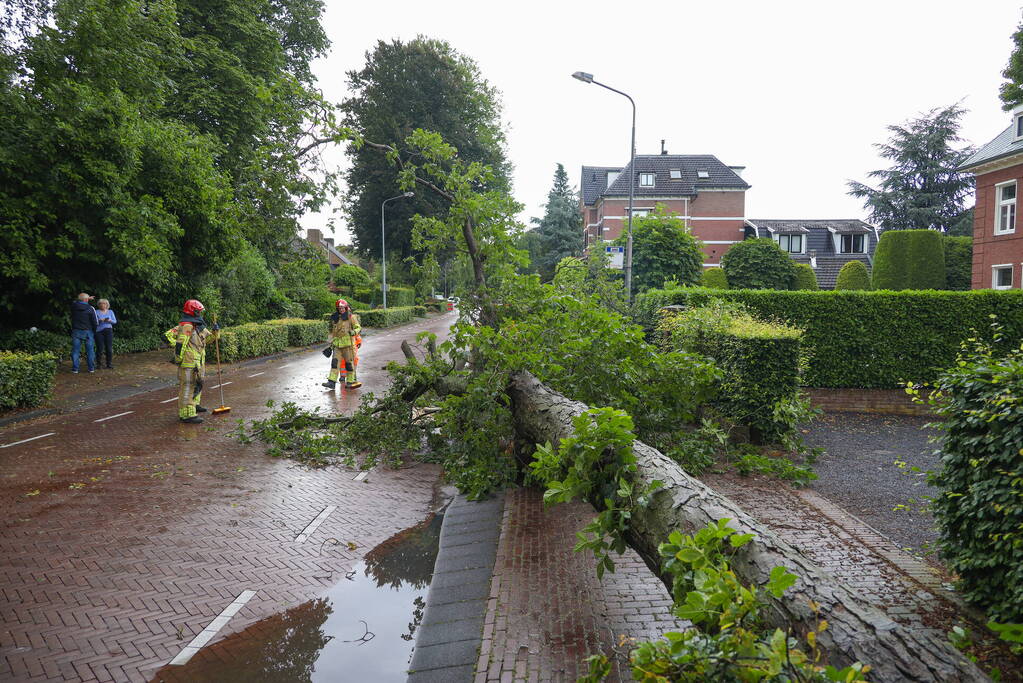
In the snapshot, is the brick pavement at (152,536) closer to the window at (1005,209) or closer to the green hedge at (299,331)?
the green hedge at (299,331)

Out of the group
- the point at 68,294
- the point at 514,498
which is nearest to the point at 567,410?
the point at 514,498

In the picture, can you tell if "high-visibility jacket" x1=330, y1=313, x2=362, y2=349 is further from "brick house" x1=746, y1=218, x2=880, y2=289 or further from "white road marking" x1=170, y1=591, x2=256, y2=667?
"brick house" x1=746, y1=218, x2=880, y2=289

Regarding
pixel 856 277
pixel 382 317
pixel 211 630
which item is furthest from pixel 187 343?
pixel 856 277

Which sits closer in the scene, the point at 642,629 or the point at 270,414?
the point at 642,629

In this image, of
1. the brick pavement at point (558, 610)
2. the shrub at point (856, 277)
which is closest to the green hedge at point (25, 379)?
the brick pavement at point (558, 610)

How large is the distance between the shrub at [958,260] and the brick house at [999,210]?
11228 mm

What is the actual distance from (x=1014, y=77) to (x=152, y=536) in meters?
29.8

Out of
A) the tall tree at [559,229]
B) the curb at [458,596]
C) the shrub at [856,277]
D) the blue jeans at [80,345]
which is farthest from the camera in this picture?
the tall tree at [559,229]

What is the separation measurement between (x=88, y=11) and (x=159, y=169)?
3598mm

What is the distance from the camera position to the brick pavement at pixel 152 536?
4.04 meters

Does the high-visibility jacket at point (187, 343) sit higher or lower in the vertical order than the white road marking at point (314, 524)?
higher

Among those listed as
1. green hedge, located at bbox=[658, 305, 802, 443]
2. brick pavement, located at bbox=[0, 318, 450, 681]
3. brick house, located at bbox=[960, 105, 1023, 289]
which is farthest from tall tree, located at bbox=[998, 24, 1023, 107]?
brick pavement, located at bbox=[0, 318, 450, 681]

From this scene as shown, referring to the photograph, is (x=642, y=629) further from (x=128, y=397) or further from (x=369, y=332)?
(x=369, y=332)

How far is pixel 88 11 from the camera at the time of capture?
1330 centimetres
